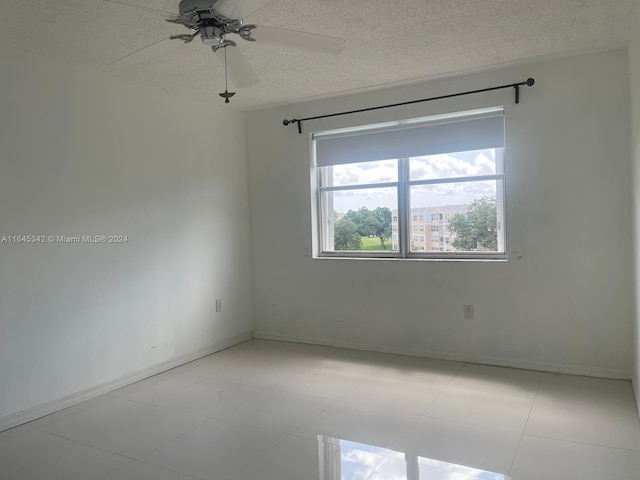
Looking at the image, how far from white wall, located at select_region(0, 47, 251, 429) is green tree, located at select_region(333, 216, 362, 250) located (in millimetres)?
1052

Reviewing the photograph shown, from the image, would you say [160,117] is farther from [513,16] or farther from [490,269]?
[490,269]

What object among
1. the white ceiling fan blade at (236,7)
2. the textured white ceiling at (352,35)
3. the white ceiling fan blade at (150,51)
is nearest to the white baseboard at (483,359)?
the textured white ceiling at (352,35)

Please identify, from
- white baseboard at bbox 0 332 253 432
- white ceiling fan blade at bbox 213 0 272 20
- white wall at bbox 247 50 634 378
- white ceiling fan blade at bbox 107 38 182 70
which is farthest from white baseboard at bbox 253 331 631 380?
white ceiling fan blade at bbox 213 0 272 20

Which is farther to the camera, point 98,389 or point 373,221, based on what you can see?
point 373,221

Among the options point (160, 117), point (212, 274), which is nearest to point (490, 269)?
point (212, 274)

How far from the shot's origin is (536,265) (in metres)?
3.69

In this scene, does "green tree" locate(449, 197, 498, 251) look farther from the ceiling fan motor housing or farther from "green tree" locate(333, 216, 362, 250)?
the ceiling fan motor housing

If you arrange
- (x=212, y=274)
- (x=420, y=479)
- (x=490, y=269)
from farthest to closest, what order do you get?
(x=212, y=274) < (x=490, y=269) < (x=420, y=479)

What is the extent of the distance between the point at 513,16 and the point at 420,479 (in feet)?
8.51

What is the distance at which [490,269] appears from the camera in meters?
3.86

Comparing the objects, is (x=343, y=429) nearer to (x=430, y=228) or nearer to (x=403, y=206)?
(x=430, y=228)

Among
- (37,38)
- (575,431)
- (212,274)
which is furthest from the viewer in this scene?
(212,274)

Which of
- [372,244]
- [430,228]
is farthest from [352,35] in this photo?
[372,244]

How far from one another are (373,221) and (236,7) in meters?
2.82
